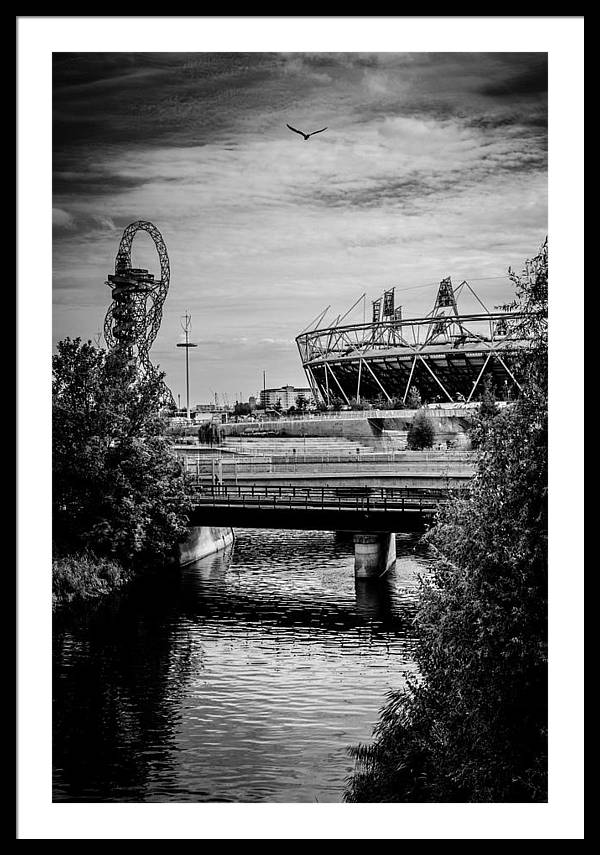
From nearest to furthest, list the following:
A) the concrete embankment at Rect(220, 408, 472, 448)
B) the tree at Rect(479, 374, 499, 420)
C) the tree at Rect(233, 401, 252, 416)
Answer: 1. the tree at Rect(479, 374, 499, 420)
2. the concrete embankment at Rect(220, 408, 472, 448)
3. the tree at Rect(233, 401, 252, 416)

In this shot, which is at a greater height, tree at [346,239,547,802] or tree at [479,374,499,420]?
tree at [479,374,499,420]

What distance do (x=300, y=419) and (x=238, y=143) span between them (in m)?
39.8

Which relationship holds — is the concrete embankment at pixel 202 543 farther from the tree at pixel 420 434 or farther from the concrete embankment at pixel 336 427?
the concrete embankment at pixel 336 427

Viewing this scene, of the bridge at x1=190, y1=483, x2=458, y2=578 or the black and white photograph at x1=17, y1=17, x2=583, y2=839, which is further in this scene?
the bridge at x1=190, y1=483, x2=458, y2=578

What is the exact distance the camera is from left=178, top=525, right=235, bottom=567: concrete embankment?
25422mm

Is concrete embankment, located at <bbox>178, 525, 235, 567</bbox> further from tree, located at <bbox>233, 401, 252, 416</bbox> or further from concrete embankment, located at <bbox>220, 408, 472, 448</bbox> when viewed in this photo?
tree, located at <bbox>233, 401, 252, 416</bbox>

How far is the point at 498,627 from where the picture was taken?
8.44 metres

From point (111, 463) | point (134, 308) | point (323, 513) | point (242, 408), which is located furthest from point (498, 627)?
point (242, 408)

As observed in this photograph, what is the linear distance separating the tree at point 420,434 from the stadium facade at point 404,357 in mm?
11508

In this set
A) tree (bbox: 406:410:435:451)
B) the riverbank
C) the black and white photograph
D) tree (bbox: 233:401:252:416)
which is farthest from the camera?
tree (bbox: 233:401:252:416)

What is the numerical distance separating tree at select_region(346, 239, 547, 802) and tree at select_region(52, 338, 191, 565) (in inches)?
503

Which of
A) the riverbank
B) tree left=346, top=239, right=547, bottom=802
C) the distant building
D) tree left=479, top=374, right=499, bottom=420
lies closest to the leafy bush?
the riverbank
